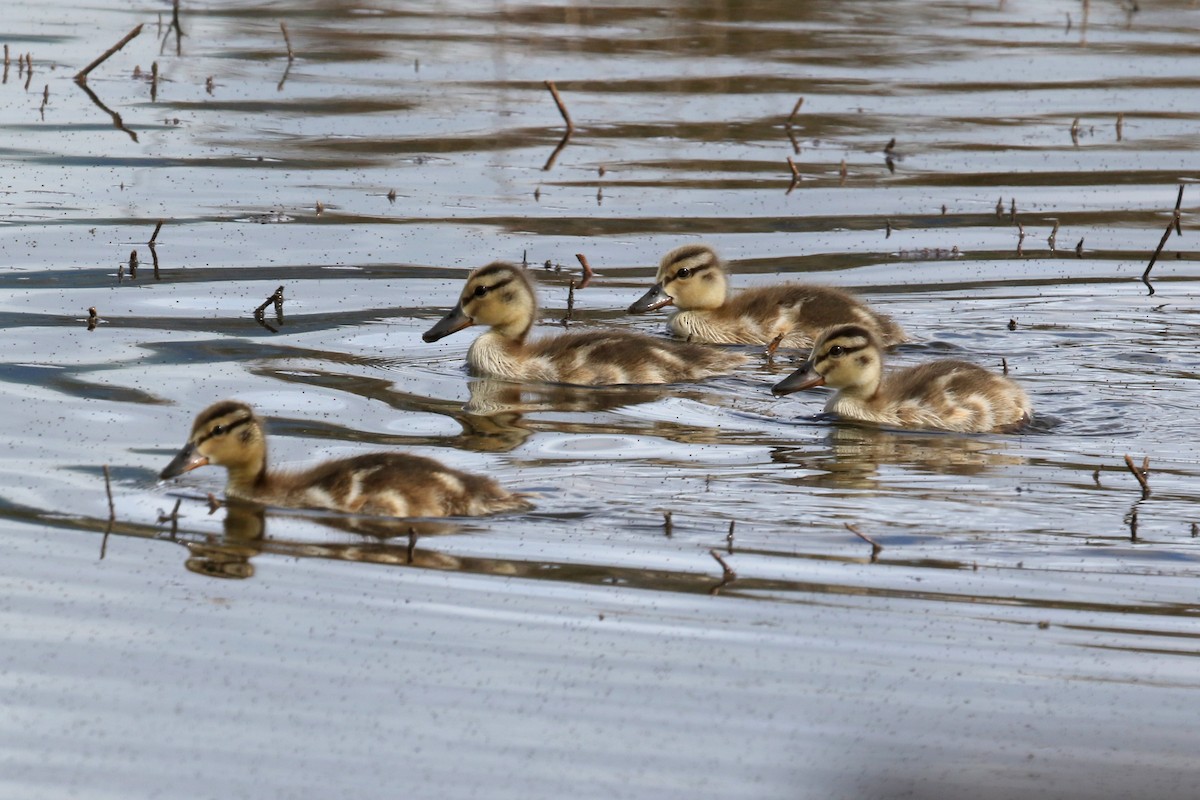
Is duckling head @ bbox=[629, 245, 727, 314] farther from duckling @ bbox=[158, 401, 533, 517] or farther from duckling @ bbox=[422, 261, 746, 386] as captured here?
duckling @ bbox=[158, 401, 533, 517]

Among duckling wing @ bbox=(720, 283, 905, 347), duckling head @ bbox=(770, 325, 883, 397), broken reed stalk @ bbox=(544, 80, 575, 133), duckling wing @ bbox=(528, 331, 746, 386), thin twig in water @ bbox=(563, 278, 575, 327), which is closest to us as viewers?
duckling head @ bbox=(770, 325, 883, 397)

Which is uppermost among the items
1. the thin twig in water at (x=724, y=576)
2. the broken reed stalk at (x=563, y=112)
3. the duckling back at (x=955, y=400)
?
the broken reed stalk at (x=563, y=112)

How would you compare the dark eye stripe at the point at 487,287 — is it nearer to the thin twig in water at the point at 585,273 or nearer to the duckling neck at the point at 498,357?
the duckling neck at the point at 498,357

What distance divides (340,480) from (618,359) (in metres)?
2.26

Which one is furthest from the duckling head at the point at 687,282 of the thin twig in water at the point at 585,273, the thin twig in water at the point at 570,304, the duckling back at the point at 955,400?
the duckling back at the point at 955,400

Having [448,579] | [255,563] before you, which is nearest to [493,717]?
[448,579]

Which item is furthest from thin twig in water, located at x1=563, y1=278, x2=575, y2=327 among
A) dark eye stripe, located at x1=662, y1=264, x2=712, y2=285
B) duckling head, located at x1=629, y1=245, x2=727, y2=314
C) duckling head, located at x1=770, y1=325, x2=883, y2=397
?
duckling head, located at x1=770, y1=325, x2=883, y2=397

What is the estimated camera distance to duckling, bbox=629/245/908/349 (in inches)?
340

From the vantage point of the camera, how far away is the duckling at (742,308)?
340 inches

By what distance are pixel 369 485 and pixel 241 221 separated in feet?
15.8

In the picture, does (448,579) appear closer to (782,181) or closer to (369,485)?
(369,485)

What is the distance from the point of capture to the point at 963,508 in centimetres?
606

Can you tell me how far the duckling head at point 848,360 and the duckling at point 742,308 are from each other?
0.83 meters

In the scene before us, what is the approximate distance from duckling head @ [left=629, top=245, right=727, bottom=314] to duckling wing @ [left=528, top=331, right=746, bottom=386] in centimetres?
68
